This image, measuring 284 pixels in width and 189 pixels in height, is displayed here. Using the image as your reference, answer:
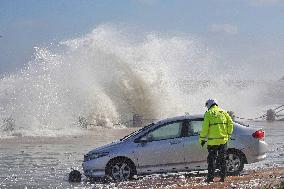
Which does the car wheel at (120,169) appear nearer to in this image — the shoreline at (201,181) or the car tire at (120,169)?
the car tire at (120,169)

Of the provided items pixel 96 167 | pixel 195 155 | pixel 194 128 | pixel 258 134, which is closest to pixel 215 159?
pixel 195 155

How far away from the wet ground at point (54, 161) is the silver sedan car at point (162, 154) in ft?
1.04

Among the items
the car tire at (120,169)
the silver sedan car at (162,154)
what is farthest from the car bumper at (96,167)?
the car tire at (120,169)

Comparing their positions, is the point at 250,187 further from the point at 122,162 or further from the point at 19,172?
the point at 19,172

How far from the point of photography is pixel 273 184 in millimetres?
9773

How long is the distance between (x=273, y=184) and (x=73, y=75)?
91.5 feet

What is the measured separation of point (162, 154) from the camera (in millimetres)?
13234

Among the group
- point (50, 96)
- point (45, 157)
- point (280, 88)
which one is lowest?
point (45, 157)

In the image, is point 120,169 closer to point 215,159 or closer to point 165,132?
point 165,132

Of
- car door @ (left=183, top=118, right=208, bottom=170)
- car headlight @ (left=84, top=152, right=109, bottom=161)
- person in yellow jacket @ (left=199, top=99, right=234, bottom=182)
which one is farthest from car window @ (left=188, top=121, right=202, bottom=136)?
car headlight @ (left=84, top=152, right=109, bottom=161)

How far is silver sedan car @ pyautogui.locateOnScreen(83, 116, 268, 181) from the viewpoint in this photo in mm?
13227

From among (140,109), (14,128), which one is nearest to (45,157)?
(14,128)

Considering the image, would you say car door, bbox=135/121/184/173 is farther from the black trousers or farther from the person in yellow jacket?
the person in yellow jacket

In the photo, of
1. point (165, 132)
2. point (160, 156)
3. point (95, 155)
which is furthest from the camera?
point (165, 132)
